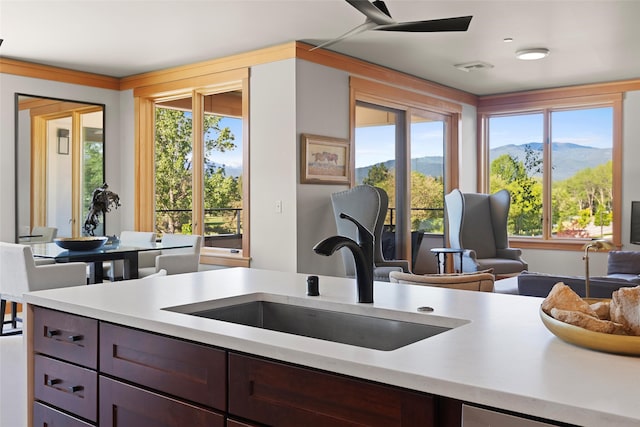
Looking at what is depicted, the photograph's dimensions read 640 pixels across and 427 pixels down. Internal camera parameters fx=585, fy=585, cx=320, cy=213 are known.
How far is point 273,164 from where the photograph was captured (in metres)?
5.57

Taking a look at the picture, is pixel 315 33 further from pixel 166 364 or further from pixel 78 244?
pixel 166 364

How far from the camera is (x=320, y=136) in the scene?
5.60 meters

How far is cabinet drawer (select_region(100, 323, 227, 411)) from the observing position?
58.9 inches

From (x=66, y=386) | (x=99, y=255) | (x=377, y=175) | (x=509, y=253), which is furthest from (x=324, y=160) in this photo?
(x=66, y=386)

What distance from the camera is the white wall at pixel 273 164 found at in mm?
5414

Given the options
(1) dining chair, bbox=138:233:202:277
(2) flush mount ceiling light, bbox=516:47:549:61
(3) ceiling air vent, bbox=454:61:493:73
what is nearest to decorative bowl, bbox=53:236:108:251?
(1) dining chair, bbox=138:233:202:277

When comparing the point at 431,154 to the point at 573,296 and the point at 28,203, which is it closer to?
the point at 28,203

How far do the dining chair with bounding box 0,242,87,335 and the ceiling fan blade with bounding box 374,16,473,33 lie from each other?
2.98 m

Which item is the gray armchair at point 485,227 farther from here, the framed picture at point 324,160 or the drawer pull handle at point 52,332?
the drawer pull handle at point 52,332

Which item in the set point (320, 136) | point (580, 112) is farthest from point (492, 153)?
point (320, 136)

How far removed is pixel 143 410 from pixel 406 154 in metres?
5.61

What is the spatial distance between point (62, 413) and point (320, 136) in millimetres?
4001

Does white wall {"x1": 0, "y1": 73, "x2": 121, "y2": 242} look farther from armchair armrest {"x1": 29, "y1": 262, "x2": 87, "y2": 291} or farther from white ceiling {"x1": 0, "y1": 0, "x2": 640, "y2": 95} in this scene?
armchair armrest {"x1": 29, "y1": 262, "x2": 87, "y2": 291}

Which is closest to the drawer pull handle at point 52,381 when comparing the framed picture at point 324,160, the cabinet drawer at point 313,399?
the cabinet drawer at point 313,399
